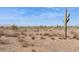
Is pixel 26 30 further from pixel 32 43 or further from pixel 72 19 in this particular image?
pixel 72 19
